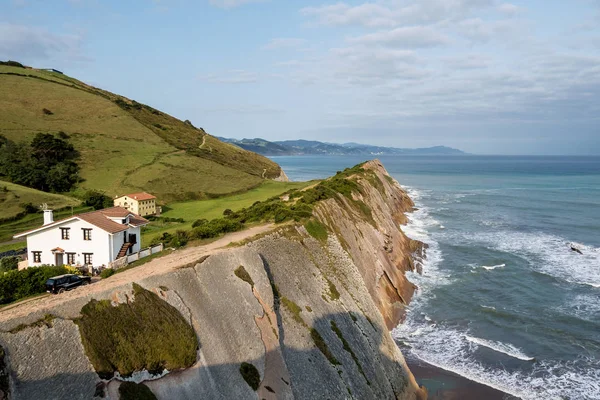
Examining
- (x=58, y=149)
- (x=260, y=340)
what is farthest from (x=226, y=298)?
(x=58, y=149)

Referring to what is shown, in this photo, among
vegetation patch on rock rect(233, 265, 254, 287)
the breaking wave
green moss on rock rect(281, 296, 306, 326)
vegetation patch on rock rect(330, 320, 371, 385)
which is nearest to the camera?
vegetation patch on rock rect(233, 265, 254, 287)

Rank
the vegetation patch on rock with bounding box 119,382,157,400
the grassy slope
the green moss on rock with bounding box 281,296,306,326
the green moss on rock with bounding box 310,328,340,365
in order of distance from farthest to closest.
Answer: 1. the grassy slope
2. the green moss on rock with bounding box 281,296,306,326
3. the green moss on rock with bounding box 310,328,340,365
4. the vegetation patch on rock with bounding box 119,382,157,400

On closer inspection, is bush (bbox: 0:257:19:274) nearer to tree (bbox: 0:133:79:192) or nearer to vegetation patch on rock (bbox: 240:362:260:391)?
vegetation patch on rock (bbox: 240:362:260:391)

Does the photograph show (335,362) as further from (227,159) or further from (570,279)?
(227,159)

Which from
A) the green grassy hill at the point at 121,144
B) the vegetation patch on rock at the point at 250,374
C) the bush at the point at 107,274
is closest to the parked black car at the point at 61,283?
the bush at the point at 107,274

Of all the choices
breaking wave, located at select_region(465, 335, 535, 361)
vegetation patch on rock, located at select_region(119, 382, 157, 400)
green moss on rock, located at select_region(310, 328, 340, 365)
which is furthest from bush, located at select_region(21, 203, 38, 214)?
breaking wave, located at select_region(465, 335, 535, 361)

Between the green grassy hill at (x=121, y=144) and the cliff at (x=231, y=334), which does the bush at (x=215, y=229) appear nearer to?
the cliff at (x=231, y=334)
